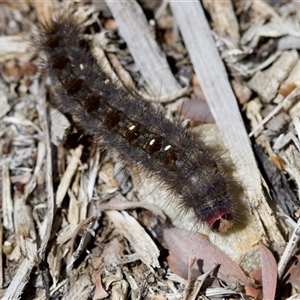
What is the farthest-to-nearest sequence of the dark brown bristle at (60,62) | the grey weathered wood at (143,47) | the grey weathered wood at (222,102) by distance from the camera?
1. the grey weathered wood at (143,47)
2. the dark brown bristle at (60,62)
3. the grey weathered wood at (222,102)

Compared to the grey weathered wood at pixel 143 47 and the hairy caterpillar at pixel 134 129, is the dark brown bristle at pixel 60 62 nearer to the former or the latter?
the hairy caterpillar at pixel 134 129

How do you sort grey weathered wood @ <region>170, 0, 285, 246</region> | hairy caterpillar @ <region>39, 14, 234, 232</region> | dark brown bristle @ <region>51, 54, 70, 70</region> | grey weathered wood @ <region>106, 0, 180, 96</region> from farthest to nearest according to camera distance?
1. grey weathered wood @ <region>106, 0, 180, 96</region>
2. dark brown bristle @ <region>51, 54, 70, 70</region>
3. grey weathered wood @ <region>170, 0, 285, 246</region>
4. hairy caterpillar @ <region>39, 14, 234, 232</region>

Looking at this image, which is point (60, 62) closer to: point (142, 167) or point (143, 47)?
point (143, 47)

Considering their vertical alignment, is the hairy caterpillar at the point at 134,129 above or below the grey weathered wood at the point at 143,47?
below

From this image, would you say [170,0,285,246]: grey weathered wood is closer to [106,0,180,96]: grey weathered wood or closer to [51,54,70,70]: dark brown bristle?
[106,0,180,96]: grey weathered wood

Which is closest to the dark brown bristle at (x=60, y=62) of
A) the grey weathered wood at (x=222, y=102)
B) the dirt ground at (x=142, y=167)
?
the dirt ground at (x=142, y=167)

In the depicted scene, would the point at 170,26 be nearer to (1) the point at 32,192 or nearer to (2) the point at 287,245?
(1) the point at 32,192

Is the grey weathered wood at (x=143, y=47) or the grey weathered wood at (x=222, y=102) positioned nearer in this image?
the grey weathered wood at (x=222, y=102)

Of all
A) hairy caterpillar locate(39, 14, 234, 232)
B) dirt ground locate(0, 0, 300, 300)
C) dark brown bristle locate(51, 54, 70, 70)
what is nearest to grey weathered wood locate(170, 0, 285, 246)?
dirt ground locate(0, 0, 300, 300)
